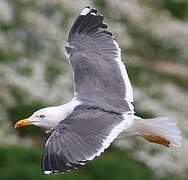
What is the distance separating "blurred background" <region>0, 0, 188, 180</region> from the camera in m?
17.0

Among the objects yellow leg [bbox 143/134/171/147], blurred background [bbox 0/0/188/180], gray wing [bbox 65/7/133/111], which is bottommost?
blurred background [bbox 0/0/188/180]

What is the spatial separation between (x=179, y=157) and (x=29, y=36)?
247 inches

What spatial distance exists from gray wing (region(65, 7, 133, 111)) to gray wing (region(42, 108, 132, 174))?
60 centimetres

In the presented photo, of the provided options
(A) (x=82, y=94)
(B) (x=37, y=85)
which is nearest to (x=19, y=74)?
(B) (x=37, y=85)

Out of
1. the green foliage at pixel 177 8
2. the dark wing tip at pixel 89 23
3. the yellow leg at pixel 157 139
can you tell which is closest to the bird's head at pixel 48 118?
the yellow leg at pixel 157 139

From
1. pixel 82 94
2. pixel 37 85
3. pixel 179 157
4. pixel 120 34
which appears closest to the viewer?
pixel 82 94

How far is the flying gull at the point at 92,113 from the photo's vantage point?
28.7ft

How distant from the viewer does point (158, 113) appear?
2158 centimetres

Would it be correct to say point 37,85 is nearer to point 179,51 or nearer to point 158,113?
point 158,113

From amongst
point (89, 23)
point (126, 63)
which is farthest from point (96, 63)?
point (126, 63)

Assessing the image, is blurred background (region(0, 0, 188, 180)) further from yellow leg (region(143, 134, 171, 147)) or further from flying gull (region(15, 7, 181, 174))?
yellow leg (region(143, 134, 171, 147))

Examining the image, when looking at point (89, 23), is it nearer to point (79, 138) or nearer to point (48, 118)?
point (48, 118)

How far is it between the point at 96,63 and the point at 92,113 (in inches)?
53.1

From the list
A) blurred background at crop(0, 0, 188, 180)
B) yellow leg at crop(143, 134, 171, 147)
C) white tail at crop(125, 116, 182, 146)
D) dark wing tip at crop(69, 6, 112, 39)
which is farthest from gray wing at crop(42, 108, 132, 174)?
blurred background at crop(0, 0, 188, 180)
